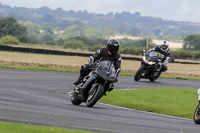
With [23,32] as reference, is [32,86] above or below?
above

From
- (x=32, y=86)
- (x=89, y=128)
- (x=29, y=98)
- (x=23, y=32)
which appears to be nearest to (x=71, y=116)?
(x=89, y=128)

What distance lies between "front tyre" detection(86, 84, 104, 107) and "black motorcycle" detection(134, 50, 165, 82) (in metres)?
11.8

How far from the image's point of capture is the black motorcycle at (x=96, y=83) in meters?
12.3

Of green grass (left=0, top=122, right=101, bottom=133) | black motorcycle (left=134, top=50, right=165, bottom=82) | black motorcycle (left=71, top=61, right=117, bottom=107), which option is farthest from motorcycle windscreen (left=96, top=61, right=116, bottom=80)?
black motorcycle (left=134, top=50, right=165, bottom=82)

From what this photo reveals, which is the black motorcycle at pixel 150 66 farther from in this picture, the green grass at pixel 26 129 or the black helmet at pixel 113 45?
the green grass at pixel 26 129

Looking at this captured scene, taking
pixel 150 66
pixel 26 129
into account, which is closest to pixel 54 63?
pixel 150 66

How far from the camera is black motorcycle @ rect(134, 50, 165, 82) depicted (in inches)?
958

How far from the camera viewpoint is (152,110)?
1392 centimetres

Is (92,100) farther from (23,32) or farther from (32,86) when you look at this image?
(23,32)

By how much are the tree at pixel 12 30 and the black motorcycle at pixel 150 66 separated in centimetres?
10053

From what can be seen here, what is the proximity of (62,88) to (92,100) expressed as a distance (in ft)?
19.5

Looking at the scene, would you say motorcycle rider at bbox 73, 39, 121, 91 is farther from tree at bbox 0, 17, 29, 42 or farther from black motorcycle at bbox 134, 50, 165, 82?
tree at bbox 0, 17, 29, 42

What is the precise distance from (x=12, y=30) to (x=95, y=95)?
118 metres

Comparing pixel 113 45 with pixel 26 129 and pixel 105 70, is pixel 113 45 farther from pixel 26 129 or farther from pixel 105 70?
pixel 26 129
